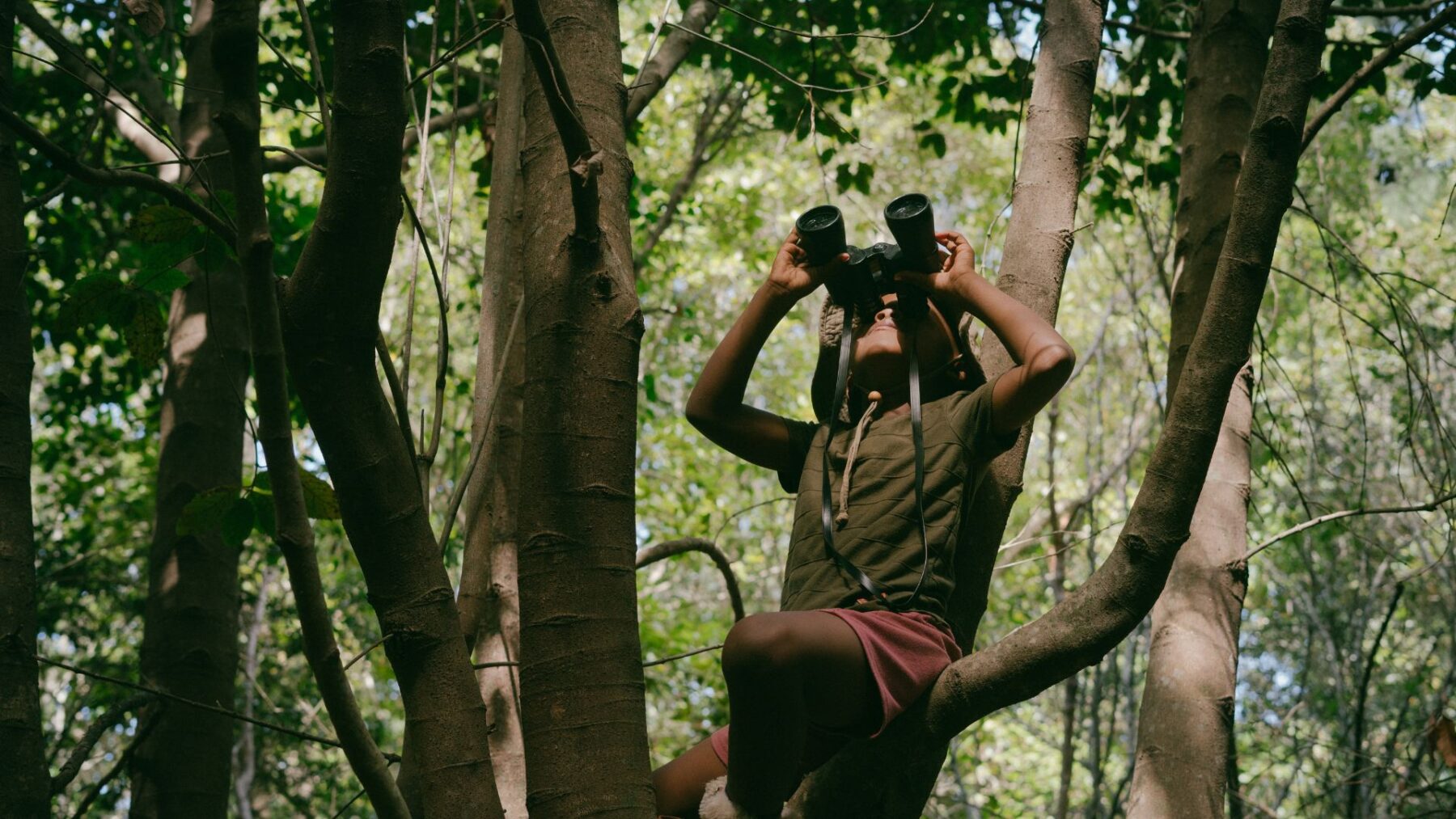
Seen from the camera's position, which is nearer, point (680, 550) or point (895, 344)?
point (895, 344)

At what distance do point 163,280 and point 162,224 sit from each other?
0.50 feet

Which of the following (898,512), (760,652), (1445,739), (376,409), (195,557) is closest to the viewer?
(376,409)

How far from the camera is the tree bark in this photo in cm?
145

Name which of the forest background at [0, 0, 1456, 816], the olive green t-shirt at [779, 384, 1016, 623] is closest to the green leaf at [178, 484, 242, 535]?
the forest background at [0, 0, 1456, 816]

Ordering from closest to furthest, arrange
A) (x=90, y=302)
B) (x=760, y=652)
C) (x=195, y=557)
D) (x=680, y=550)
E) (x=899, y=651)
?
(x=760, y=652) < (x=899, y=651) < (x=90, y=302) < (x=680, y=550) < (x=195, y=557)

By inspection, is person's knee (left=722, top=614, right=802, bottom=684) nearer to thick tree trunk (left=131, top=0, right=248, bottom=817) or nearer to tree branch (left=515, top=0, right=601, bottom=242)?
tree branch (left=515, top=0, right=601, bottom=242)

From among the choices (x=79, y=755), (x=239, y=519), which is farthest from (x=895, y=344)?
(x=79, y=755)

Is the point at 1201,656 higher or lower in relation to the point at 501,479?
lower

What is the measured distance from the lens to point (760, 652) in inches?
67.3

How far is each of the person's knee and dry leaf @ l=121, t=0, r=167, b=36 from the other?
1271 millimetres

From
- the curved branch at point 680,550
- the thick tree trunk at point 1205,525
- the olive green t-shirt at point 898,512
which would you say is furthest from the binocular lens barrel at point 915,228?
the curved branch at point 680,550

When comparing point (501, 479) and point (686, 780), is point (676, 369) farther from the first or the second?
point (686, 780)

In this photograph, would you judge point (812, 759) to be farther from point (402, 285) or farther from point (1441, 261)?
point (1441, 261)

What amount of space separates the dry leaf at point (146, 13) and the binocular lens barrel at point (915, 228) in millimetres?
1144
